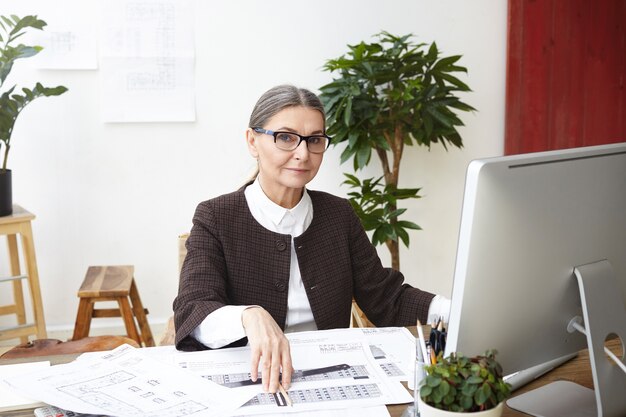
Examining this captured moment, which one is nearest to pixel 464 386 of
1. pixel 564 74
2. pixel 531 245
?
pixel 531 245

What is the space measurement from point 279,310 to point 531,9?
2.95 meters

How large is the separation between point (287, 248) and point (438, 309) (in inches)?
16.8

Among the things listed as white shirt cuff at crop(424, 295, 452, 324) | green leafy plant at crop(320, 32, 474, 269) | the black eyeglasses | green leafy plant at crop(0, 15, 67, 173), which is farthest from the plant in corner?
white shirt cuff at crop(424, 295, 452, 324)

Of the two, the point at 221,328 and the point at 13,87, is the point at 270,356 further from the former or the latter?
the point at 13,87

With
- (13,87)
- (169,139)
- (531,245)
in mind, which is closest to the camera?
(531,245)

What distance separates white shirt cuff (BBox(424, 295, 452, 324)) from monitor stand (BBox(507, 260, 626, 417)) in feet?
1.60

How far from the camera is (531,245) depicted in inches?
48.4

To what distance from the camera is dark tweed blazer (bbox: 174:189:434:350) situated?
1.94 metres

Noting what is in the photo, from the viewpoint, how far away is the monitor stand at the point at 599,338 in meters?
1.31

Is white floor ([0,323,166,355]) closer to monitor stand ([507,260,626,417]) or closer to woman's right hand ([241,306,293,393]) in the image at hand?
woman's right hand ([241,306,293,393])

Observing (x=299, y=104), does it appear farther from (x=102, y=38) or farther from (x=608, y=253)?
(x=102, y=38)

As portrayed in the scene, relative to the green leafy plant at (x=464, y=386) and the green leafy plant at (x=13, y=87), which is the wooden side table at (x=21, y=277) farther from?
the green leafy plant at (x=464, y=386)

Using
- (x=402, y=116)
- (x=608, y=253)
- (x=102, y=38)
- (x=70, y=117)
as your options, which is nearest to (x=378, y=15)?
(x=402, y=116)

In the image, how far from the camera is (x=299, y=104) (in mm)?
1959
